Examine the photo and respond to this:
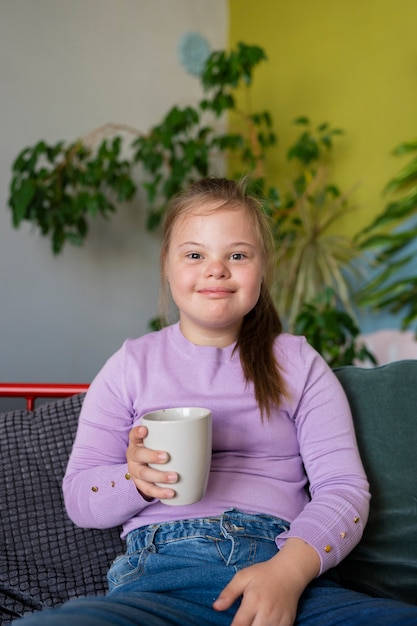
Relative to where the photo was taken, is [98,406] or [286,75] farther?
[286,75]

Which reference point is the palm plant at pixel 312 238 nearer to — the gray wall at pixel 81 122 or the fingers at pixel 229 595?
the gray wall at pixel 81 122

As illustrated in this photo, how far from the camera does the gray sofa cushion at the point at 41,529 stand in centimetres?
134

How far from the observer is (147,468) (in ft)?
3.34

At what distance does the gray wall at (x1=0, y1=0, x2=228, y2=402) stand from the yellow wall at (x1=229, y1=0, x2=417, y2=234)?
0.37 m

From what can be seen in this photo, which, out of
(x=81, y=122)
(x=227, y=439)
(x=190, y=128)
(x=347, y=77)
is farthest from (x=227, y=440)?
→ (x=347, y=77)

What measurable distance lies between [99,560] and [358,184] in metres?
2.68

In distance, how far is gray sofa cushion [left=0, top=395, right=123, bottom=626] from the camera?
4.41 feet

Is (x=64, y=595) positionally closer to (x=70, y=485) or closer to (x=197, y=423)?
(x=70, y=485)

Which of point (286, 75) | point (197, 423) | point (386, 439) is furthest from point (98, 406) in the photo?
point (286, 75)

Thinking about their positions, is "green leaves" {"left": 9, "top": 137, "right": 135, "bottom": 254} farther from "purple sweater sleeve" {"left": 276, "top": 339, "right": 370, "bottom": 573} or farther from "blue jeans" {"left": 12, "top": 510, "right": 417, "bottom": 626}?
"blue jeans" {"left": 12, "top": 510, "right": 417, "bottom": 626}

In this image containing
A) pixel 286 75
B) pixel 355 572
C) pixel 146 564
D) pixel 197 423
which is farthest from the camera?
pixel 286 75

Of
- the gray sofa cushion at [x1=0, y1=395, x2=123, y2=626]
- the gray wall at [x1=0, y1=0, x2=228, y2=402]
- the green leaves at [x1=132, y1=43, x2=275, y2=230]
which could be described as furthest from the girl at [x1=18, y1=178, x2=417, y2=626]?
the gray wall at [x1=0, y1=0, x2=228, y2=402]

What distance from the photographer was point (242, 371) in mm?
1333

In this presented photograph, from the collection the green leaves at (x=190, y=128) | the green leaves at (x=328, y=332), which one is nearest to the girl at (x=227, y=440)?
Result: the green leaves at (x=328, y=332)
